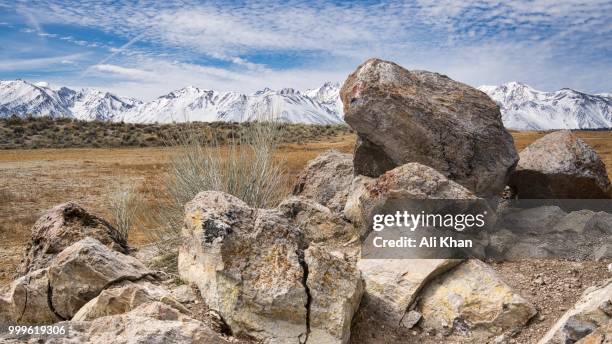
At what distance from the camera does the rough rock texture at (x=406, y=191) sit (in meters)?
6.42

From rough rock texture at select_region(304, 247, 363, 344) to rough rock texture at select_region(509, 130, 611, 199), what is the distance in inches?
188

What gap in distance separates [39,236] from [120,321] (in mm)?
3652

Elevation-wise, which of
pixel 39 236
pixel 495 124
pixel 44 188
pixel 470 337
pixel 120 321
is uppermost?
pixel 495 124

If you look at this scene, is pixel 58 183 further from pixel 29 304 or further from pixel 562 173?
pixel 562 173

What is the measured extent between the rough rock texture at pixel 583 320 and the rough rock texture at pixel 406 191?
79.6 inches

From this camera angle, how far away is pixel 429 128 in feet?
25.3

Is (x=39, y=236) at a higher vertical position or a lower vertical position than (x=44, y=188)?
higher

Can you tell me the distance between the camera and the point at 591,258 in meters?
6.96

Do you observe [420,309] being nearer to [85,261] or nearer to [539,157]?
[85,261]

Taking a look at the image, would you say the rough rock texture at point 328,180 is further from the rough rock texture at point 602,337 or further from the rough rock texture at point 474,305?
the rough rock texture at point 602,337

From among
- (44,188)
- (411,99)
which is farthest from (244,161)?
(44,188)

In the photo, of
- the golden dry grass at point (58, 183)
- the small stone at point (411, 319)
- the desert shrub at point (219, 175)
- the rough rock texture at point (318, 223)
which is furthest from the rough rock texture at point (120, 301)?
the golden dry grass at point (58, 183)

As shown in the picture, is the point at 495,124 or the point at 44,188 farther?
the point at 44,188

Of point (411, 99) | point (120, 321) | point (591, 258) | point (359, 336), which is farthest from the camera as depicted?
point (411, 99)
